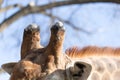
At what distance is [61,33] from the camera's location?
183 inches

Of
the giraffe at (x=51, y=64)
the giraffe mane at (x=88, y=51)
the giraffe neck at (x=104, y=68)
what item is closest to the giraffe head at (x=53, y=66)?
the giraffe at (x=51, y=64)

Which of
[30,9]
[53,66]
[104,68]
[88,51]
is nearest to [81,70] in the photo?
[53,66]

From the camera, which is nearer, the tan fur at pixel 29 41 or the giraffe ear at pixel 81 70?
the giraffe ear at pixel 81 70

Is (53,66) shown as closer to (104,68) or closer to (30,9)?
(104,68)

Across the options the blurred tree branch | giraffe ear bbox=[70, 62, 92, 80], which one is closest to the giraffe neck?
giraffe ear bbox=[70, 62, 92, 80]

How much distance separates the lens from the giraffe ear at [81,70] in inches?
182

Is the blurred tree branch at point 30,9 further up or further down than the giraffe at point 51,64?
further up

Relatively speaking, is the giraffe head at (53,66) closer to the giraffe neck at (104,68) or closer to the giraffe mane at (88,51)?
the giraffe neck at (104,68)

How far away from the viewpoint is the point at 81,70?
464 centimetres

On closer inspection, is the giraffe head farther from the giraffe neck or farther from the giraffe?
the giraffe neck

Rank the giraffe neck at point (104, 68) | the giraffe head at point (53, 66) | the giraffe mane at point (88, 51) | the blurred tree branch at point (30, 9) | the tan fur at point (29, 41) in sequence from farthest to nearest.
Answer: the blurred tree branch at point (30, 9) < the giraffe mane at point (88, 51) < the giraffe neck at point (104, 68) < the tan fur at point (29, 41) < the giraffe head at point (53, 66)

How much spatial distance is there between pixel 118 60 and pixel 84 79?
944 mm

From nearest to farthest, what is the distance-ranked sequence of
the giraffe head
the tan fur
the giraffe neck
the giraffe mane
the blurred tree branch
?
the giraffe head < the tan fur < the giraffe neck < the giraffe mane < the blurred tree branch

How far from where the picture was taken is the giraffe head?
4.58 metres
